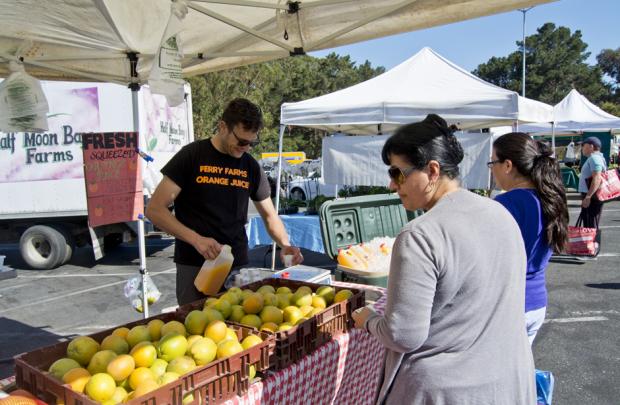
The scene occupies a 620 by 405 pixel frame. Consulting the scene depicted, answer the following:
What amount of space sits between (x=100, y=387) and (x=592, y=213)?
319 inches

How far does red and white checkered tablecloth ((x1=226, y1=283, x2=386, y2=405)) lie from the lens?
70.4 inches

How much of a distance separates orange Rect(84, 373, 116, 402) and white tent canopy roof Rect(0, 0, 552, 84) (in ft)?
7.21

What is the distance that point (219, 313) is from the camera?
6.70 ft

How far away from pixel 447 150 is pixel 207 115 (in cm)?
2551

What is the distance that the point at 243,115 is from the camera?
8.51 ft

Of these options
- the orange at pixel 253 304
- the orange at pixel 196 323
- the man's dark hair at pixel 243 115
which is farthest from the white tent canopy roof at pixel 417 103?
the orange at pixel 196 323

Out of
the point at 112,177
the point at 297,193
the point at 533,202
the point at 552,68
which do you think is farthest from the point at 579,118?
the point at 552,68

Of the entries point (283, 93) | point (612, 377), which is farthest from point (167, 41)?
point (283, 93)

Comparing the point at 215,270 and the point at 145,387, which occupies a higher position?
the point at 215,270

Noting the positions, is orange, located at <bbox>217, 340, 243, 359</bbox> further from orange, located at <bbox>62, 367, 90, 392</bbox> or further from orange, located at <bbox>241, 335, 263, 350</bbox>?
orange, located at <bbox>62, 367, 90, 392</bbox>

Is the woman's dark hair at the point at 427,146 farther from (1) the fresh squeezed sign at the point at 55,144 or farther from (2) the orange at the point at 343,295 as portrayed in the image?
(1) the fresh squeezed sign at the point at 55,144

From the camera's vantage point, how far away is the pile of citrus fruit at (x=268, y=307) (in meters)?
2.03

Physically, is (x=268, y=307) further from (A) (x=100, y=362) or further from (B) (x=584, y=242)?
(B) (x=584, y=242)

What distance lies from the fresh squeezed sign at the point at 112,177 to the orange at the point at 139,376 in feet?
7.82
